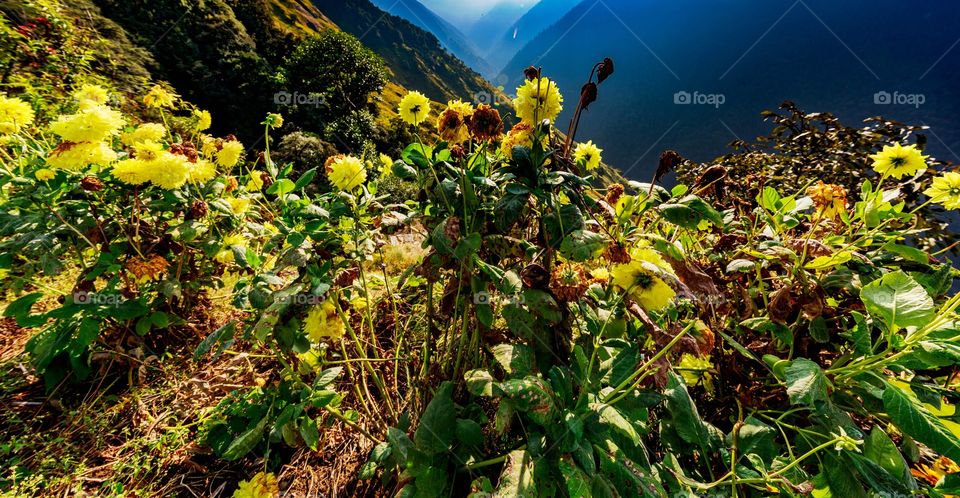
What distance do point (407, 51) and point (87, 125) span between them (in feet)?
255

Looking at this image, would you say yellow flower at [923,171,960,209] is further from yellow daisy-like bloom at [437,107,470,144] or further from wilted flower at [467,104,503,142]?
yellow daisy-like bloom at [437,107,470,144]

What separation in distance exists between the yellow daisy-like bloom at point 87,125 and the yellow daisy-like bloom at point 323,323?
3.75 feet

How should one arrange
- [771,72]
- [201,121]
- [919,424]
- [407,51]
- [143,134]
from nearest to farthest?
[919,424] → [143,134] → [201,121] → [771,72] → [407,51]

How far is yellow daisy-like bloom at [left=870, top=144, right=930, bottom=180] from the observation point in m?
1.26

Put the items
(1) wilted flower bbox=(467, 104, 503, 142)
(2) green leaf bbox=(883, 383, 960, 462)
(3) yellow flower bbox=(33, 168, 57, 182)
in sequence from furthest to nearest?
(3) yellow flower bbox=(33, 168, 57, 182), (1) wilted flower bbox=(467, 104, 503, 142), (2) green leaf bbox=(883, 383, 960, 462)

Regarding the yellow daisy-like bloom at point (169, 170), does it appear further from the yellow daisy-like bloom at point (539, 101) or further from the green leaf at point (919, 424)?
the green leaf at point (919, 424)

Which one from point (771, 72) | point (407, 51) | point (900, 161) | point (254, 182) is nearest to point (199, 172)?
point (254, 182)

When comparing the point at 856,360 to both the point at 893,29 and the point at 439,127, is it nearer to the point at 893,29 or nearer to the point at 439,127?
the point at 439,127

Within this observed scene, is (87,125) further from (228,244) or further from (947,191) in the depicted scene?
(947,191)

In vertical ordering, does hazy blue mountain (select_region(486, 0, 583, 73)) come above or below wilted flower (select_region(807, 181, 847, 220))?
above

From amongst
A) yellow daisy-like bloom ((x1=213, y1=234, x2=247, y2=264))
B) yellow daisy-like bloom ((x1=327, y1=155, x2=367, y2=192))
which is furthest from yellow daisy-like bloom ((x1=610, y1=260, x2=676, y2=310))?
yellow daisy-like bloom ((x1=213, y1=234, x2=247, y2=264))

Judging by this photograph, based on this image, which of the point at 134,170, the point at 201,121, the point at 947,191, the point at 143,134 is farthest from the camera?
the point at 201,121

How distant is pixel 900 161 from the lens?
131cm

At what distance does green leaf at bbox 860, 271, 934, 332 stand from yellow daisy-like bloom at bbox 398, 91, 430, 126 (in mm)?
1421
